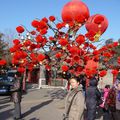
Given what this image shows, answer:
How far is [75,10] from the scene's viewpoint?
33.2 ft

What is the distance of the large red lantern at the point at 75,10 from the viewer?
10172 mm

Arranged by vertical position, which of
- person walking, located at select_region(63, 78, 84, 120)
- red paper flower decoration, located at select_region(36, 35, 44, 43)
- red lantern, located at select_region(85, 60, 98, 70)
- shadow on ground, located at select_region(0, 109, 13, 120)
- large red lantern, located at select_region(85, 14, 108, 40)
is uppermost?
large red lantern, located at select_region(85, 14, 108, 40)

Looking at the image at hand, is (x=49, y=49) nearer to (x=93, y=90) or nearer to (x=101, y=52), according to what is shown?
(x=101, y=52)

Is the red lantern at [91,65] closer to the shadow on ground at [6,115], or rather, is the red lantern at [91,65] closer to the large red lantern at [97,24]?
the large red lantern at [97,24]

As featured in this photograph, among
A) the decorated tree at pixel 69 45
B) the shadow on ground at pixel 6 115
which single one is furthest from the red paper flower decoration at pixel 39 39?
the shadow on ground at pixel 6 115

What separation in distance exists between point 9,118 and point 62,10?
17.0 ft

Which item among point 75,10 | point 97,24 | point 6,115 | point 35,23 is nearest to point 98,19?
point 97,24

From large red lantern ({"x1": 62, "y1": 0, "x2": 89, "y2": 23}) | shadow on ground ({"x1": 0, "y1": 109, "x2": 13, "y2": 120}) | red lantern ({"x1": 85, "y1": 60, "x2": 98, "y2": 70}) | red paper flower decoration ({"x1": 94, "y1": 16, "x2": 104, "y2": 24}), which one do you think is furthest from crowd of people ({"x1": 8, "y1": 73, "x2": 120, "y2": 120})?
large red lantern ({"x1": 62, "y1": 0, "x2": 89, "y2": 23})

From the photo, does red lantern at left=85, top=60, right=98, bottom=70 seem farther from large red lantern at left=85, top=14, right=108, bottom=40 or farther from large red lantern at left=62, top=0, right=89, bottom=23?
large red lantern at left=62, top=0, right=89, bottom=23

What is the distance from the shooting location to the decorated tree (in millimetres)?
10820

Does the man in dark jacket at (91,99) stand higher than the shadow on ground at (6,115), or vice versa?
the man in dark jacket at (91,99)

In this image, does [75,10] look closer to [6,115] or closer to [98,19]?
[98,19]

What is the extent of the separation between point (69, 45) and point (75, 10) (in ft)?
11.0

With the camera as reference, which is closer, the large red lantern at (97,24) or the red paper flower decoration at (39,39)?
the large red lantern at (97,24)
